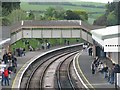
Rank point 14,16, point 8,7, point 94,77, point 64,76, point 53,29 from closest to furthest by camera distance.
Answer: point 94,77, point 64,76, point 53,29, point 14,16, point 8,7

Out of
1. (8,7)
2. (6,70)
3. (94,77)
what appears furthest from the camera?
(8,7)

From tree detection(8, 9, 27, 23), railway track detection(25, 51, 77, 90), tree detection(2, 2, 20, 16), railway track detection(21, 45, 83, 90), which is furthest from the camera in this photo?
tree detection(2, 2, 20, 16)

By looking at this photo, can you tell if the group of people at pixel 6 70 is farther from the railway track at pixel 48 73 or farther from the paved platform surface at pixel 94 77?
the paved platform surface at pixel 94 77

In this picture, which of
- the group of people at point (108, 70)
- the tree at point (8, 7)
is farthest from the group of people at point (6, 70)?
the tree at point (8, 7)

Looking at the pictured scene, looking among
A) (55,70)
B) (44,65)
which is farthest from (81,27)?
(55,70)

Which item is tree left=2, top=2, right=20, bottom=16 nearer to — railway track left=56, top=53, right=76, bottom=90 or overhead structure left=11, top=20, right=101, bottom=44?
overhead structure left=11, top=20, right=101, bottom=44

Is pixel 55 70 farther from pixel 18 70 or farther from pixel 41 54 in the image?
pixel 41 54

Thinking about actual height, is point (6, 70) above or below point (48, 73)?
above

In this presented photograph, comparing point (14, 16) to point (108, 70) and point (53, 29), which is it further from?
point (108, 70)

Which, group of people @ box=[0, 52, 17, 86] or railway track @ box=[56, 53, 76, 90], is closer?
group of people @ box=[0, 52, 17, 86]

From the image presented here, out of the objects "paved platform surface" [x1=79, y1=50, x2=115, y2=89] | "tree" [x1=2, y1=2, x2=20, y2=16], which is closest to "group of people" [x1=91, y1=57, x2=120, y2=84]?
"paved platform surface" [x1=79, y1=50, x2=115, y2=89]

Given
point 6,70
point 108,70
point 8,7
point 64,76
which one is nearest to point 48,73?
point 64,76

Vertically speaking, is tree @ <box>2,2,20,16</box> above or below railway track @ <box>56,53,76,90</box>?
above

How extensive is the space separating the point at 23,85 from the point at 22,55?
13.7 metres
